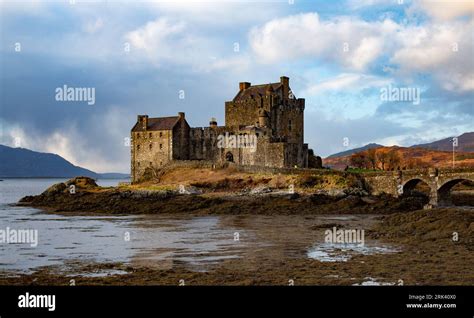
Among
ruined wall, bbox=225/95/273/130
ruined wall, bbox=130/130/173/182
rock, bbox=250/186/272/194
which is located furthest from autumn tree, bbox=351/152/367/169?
rock, bbox=250/186/272/194

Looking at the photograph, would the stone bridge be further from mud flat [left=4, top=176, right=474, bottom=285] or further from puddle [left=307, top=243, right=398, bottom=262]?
puddle [left=307, top=243, right=398, bottom=262]

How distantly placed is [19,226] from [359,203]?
2436 centimetres

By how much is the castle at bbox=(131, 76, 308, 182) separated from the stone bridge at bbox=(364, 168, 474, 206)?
10.1m

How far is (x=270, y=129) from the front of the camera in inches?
2430

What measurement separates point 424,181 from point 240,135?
1995cm

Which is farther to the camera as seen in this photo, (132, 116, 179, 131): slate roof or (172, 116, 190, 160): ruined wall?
(132, 116, 179, 131): slate roof

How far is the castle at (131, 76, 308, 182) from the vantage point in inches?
2355

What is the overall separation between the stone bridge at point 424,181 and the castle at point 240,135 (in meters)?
10.1

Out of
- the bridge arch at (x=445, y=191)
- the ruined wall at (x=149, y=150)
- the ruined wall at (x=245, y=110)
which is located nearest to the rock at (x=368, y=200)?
the bridge arch at (x=445, y=191)

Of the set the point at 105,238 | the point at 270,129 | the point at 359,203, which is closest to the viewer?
the point at 105,238

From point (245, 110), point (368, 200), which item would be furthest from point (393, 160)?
point (368, 200)

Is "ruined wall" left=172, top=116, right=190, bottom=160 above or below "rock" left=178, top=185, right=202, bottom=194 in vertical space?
above
